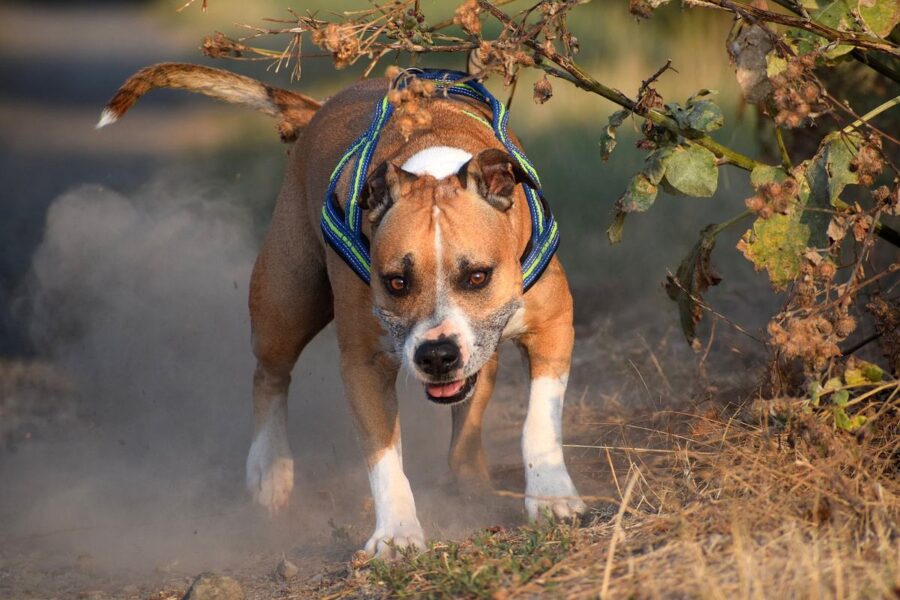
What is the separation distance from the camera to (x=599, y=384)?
7.18 meters

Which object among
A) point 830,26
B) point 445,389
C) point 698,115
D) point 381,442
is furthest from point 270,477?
point 830,26

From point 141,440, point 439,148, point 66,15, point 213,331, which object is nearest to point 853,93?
point 439,148

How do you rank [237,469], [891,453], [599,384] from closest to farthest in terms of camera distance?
[891,453] → [237,469] → [599,384]

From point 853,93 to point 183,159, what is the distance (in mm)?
4565

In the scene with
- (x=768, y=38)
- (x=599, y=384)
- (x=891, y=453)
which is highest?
(x=768, y=38)

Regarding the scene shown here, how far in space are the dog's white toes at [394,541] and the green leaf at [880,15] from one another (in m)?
2.42

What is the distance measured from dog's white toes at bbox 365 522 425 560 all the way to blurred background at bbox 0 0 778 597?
55.0 inches

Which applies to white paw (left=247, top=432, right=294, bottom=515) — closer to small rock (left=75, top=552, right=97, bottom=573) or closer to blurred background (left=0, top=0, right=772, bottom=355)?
small rock (left=75, top=552, right=97, bottom=573)

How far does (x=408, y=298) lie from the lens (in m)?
4.31

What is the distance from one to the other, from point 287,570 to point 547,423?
45.1 inches

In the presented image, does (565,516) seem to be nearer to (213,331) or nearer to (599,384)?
(599,384)

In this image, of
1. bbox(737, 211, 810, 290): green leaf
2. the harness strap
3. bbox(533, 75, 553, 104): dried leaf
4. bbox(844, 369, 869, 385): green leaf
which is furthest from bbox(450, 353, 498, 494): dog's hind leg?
bbox(844, 369, 869, 385): green leaf

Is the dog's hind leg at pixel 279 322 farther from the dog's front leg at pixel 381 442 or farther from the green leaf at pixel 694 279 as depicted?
the green leaf at pixel 694 279

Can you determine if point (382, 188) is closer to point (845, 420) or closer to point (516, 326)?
point (516, 326)
